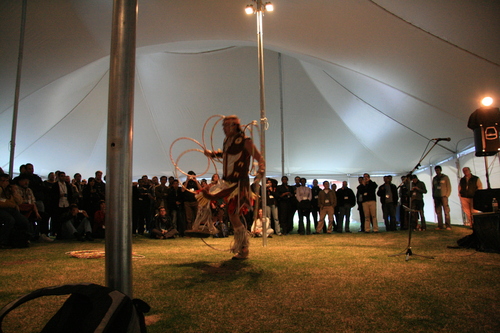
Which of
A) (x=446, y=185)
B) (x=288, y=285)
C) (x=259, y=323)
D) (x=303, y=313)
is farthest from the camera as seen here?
(x=446, y=185)

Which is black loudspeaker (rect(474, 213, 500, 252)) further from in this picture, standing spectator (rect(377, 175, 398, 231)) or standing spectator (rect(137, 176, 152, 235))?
standing spectator (rect(137, 176, 152, 235))

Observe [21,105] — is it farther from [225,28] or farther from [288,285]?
[288,285]

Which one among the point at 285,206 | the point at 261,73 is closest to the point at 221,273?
the point at 261,73

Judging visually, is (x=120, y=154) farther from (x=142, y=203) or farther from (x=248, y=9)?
(x=142, y=203)

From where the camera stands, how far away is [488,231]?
5.20 m

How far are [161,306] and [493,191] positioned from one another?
548 cm

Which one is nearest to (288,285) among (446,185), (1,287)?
(1,287)

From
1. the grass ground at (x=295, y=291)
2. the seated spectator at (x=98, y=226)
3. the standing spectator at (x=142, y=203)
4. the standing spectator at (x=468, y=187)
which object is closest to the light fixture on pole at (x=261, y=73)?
the grass ground at (x=295, y=291)

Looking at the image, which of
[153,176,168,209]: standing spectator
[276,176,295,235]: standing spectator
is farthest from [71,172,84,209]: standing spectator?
[276,176,295,235]: standing spectator

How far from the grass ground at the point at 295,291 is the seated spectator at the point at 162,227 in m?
3.99

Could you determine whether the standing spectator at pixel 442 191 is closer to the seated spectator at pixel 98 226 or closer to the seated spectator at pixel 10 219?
the seated spectator at pixel 98 226

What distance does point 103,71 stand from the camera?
12422mm

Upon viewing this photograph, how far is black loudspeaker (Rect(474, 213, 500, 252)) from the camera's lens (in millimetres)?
5055

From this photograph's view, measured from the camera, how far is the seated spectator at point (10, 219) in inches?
252
